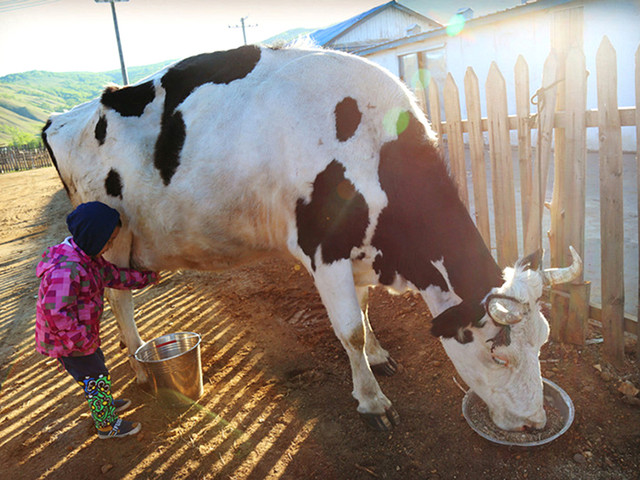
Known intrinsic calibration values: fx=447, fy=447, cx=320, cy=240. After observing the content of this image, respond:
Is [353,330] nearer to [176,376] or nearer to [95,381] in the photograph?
[176,376]

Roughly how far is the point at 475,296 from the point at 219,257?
2.05 meters

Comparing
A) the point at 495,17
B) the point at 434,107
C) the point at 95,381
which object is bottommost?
the point at 95,381

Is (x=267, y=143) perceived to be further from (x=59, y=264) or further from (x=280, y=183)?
(x=59, y=264)

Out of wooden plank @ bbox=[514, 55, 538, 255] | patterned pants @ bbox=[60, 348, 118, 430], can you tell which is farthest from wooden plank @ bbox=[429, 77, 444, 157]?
patterned pants @ bbox=[60, 348, 118, 430]

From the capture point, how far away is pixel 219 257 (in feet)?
12.1

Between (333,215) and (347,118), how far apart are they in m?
0.66

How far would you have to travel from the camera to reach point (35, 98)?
412 feet

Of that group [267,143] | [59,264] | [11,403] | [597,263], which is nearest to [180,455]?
[59,264]

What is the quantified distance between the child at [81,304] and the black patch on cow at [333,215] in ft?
4.56

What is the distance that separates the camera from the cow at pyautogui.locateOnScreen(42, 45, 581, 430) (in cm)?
268

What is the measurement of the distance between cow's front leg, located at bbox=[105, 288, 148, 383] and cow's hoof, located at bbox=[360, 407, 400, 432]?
6.75 ft

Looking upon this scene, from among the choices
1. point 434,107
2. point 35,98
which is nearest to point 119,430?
point 434,107

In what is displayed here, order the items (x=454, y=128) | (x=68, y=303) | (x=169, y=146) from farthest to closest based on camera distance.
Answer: (x=454, y=128) < (x=169, y=146) < (x=68, y=303)

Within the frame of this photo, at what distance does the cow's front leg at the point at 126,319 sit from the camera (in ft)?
13.1
